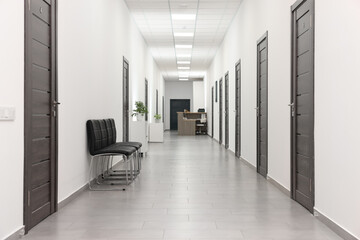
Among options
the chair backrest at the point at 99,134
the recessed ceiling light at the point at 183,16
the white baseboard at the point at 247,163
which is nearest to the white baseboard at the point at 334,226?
the chair backrest at the point at 99,134

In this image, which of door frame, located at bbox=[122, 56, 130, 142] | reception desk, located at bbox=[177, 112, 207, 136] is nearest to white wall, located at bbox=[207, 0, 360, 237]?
door frame, located at bbox=[122, 56, 130, 142]

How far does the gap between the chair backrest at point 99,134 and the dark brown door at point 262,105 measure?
2.42m

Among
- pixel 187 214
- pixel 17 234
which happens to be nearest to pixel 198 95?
pixel 187 214

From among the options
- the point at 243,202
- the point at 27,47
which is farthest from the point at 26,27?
the point at 243,202

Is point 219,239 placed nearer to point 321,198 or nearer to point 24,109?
point 321,198

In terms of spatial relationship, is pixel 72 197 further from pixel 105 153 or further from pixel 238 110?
pixel 238 110

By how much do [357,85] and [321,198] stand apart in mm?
1247

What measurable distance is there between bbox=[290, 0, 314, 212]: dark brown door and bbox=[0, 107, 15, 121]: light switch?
270cm

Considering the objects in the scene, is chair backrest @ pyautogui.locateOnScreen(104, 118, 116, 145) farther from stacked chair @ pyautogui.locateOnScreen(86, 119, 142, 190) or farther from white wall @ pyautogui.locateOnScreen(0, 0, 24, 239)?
white wall @ pyautogui.locateOnScreen(0, 0, 24, 239)

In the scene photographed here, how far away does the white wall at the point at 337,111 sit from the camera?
2.92 metres

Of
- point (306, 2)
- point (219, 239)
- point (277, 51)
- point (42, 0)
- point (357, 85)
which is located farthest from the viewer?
point (277, 51)

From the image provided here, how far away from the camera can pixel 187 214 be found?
3896 millimetres

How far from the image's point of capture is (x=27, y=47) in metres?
3.22

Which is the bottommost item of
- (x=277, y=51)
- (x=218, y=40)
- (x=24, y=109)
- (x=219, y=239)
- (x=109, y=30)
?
(x=219, y=239)
